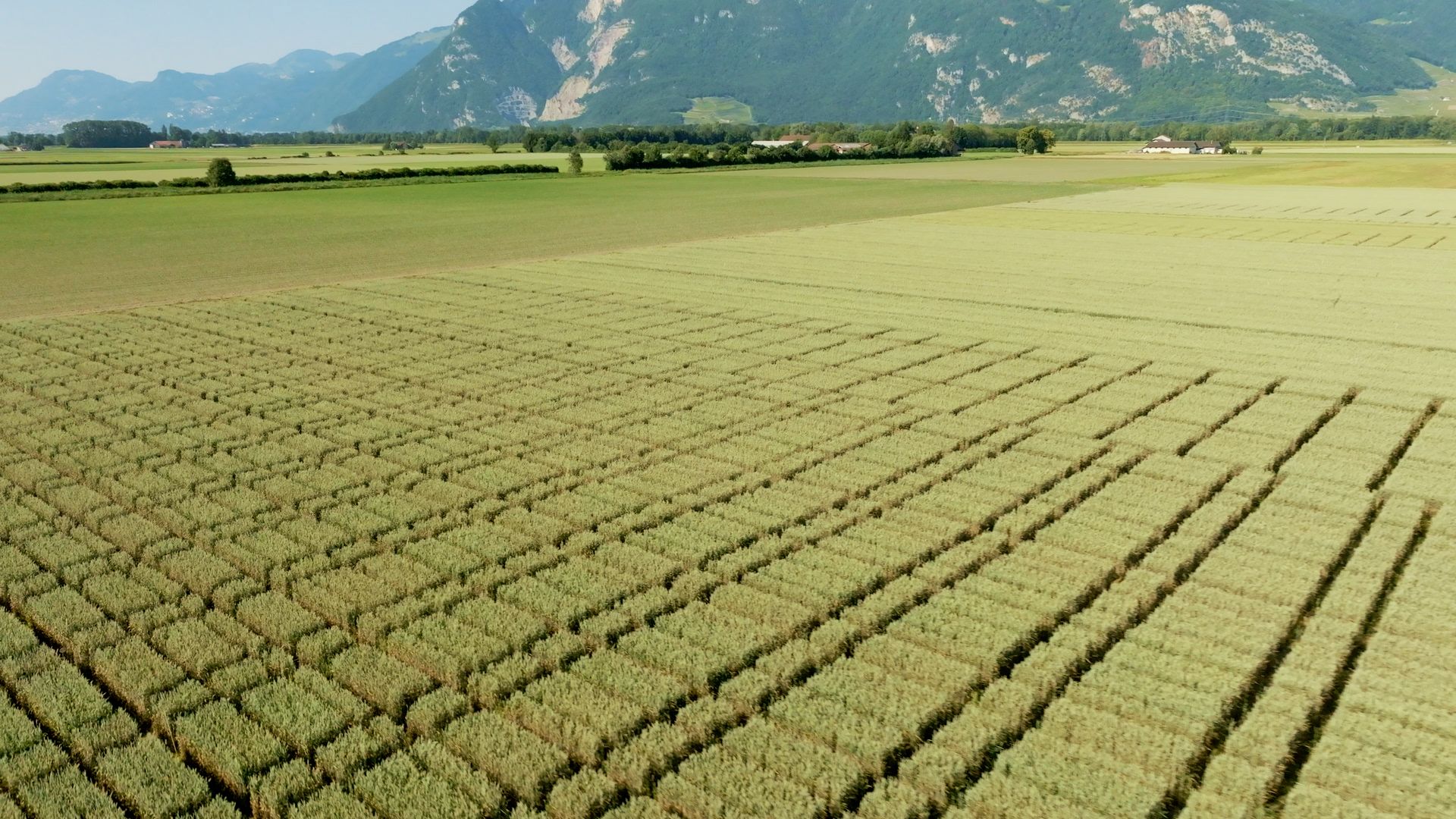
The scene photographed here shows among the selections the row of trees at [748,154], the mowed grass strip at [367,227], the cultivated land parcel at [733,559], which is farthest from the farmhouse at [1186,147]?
the cultivated land parcel at [733,559]

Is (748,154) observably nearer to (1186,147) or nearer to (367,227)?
(367,227)

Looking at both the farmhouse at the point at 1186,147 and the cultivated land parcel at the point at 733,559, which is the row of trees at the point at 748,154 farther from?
the cultivated land parcel at the point at 733,559

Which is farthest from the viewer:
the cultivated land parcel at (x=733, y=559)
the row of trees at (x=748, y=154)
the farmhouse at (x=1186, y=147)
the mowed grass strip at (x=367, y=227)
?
the farmhouse at (x=1186, y=147)

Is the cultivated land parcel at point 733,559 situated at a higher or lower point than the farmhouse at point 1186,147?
lower

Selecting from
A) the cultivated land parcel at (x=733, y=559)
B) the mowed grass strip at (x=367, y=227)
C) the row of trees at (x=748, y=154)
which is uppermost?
the row of trees at (x=748, y=154)

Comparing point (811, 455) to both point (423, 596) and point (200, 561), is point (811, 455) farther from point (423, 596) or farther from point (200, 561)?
point (200, 561)

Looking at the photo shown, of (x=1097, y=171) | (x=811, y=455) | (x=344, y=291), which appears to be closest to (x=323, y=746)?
(x=811, y=455)
